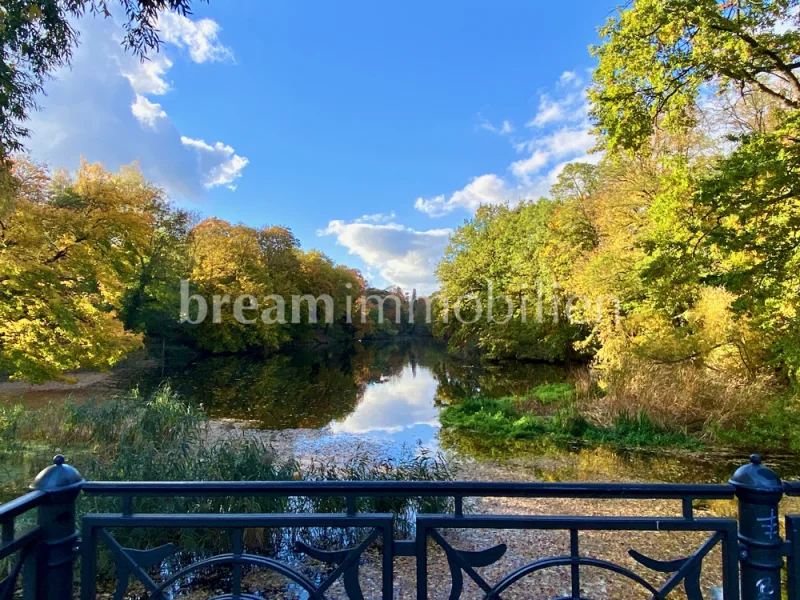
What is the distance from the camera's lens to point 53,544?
1.47 metres

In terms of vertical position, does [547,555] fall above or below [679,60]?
below

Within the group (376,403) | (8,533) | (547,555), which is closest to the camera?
(8,533)

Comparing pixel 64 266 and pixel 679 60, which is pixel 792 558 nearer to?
pixel 679 60

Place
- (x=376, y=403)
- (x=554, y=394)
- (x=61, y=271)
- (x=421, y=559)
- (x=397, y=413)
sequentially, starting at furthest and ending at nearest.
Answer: (x=376, y=403)
(x=397, y=413)
(x=554, y=394)
(x=61, y=271)
(x=421, y=559)

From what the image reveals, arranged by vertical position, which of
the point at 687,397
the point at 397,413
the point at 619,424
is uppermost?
the point at 687,397

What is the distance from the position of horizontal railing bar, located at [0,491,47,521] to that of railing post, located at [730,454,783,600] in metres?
2.13

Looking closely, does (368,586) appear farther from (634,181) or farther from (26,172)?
(634,181)

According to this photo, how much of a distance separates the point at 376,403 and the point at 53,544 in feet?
48.2

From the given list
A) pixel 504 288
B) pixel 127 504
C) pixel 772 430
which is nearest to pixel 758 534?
pixel 127 504

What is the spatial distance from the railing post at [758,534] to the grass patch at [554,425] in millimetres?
8024

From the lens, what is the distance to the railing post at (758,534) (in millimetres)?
1483

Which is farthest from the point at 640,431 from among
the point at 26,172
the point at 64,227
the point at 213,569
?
the point at 26,172

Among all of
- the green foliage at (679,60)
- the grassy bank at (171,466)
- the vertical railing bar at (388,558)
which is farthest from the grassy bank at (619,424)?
the vertical railing bar at (388,558)

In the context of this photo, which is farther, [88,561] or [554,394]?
[554,394]
